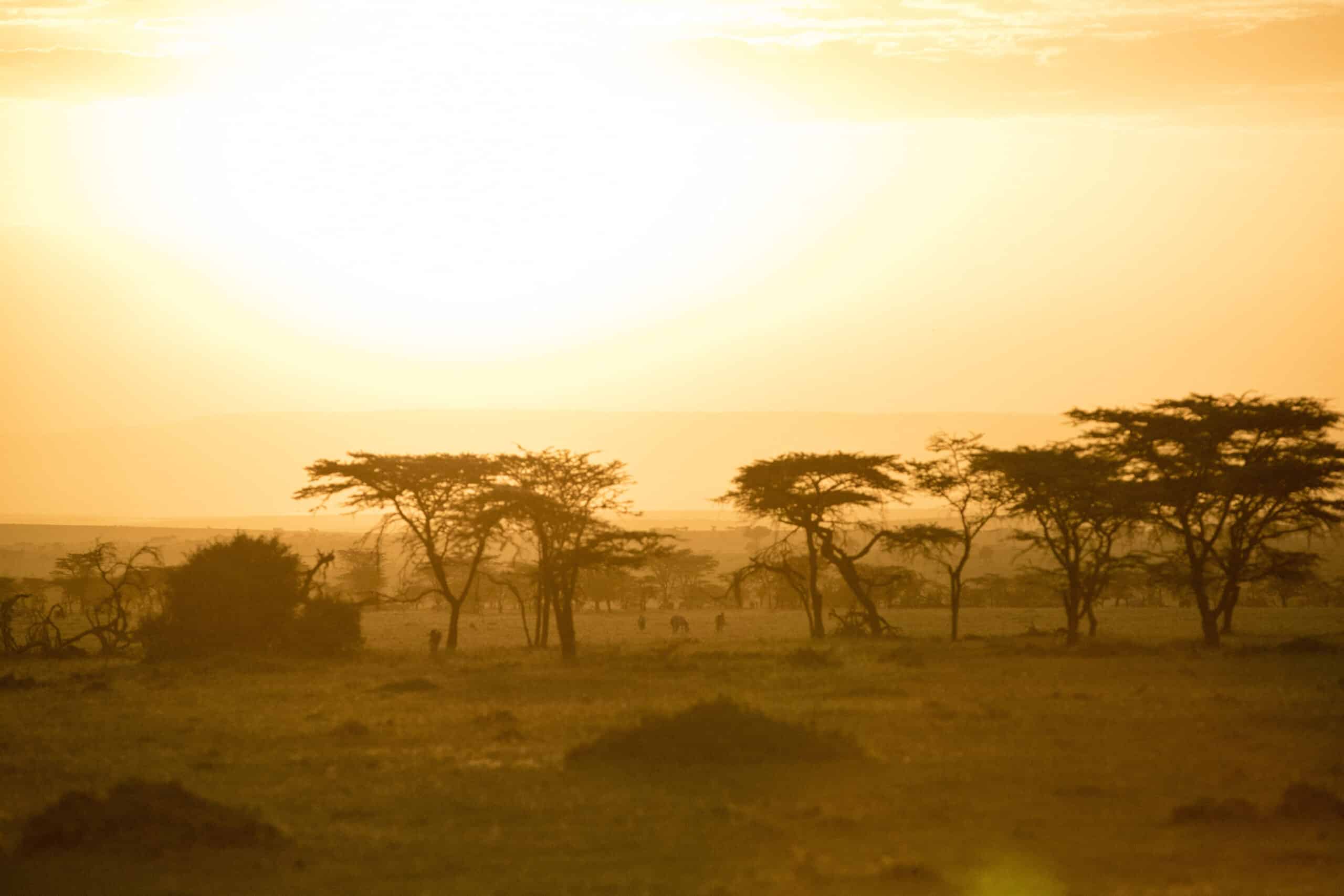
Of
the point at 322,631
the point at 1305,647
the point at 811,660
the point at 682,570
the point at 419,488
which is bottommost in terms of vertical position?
the point at 811,660

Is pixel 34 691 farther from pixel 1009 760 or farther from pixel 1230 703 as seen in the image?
pixel 1230 703

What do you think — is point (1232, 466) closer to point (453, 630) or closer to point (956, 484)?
point (956, 484)

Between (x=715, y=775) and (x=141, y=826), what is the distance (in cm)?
735

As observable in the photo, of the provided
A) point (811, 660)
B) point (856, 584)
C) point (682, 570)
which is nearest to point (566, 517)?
point (811, 660)

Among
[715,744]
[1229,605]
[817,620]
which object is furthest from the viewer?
[817,620]

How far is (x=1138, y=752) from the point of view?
20.1 m

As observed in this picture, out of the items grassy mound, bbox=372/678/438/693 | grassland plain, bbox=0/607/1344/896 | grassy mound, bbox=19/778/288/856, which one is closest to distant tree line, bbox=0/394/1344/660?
grassland plain, bbox=0/607/1344/896

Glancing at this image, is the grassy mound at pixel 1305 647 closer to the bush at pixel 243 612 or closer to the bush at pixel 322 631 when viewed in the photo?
the bush at pixel 322 631

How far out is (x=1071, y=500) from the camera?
144 feet

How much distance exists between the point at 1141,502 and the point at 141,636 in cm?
3009

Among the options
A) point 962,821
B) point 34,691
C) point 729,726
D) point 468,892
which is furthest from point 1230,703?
point 34,691

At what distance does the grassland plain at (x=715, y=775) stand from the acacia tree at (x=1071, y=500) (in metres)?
7.49

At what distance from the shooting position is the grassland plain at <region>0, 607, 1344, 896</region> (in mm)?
13156

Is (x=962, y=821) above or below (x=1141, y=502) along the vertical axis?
below
